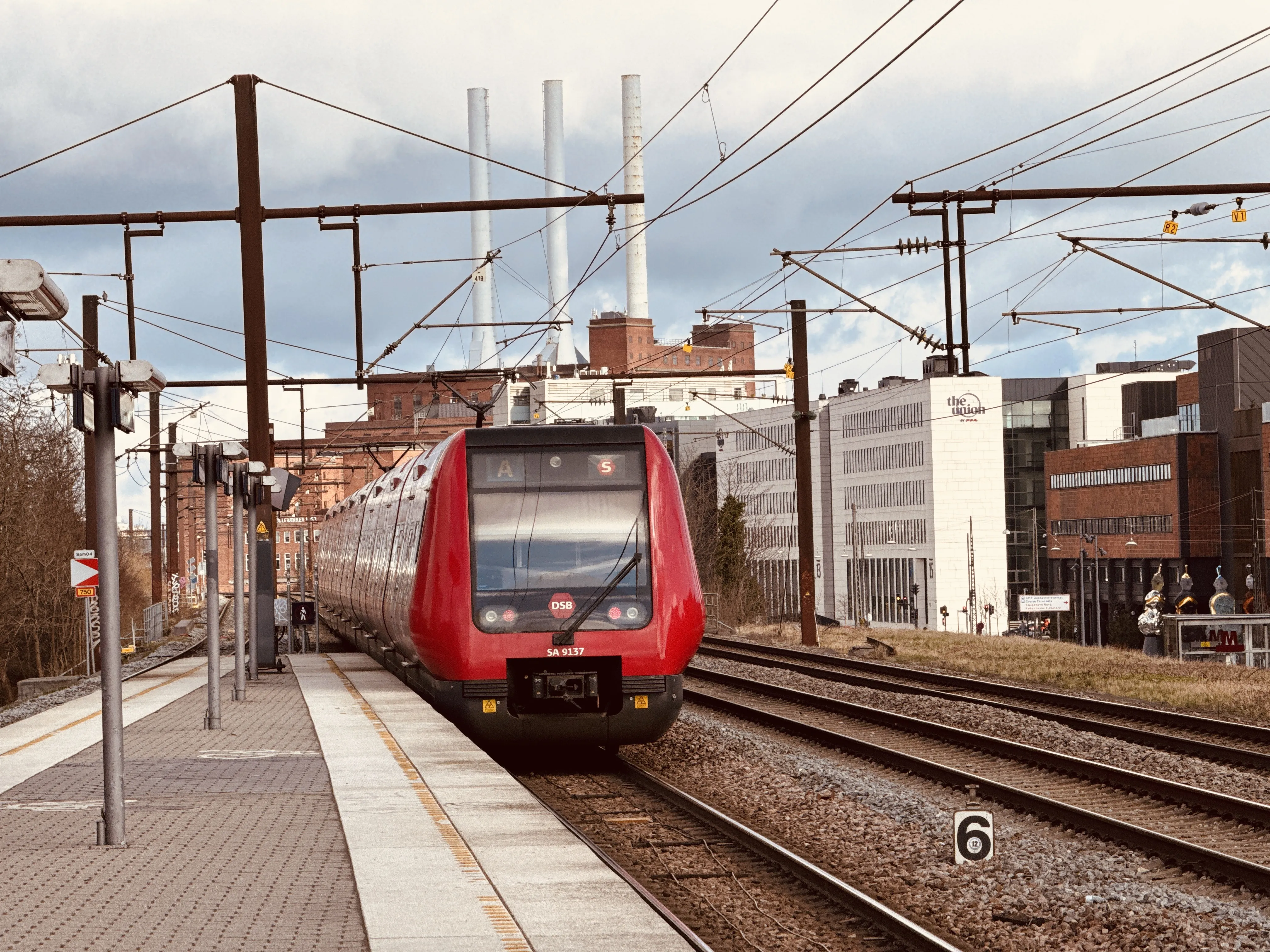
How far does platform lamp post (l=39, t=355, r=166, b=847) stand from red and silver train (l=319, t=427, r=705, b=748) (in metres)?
4.91

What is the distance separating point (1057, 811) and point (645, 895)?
5244 millimetres

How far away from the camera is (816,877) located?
9930 millimetres

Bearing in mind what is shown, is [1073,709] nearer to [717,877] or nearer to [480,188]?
[717,877]

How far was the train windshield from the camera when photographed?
1478cm

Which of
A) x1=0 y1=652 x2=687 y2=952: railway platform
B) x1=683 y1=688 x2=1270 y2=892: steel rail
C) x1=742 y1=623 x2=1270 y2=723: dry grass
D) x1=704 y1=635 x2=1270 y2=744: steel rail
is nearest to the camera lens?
x1=0 y1=652 x2=687 y2=952: railway platform

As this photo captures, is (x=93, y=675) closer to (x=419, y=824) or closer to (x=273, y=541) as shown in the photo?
(x=273, y=541)

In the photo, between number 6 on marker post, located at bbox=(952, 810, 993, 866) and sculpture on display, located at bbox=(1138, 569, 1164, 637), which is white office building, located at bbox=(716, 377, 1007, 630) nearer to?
sculpture on display, located at bbox=(1138, 569, 1164, 637)

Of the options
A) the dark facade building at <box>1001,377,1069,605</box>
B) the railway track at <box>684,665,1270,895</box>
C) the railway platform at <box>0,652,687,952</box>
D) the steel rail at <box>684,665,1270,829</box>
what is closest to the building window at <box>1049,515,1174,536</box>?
the dark facade building at <box>1001,377,1069,605</box>

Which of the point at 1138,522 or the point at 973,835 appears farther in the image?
the point at 1138,522

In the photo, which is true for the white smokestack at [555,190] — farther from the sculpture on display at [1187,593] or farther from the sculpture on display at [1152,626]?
the sculpture on display at [1152,626]

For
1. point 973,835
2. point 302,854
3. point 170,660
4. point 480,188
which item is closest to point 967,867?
point 973,835

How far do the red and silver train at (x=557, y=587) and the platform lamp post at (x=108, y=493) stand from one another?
16.1 ft

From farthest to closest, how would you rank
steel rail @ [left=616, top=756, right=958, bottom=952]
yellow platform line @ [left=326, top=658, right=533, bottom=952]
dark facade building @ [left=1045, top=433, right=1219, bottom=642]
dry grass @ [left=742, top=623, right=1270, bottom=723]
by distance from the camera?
dark facade building @ [left=1045, top=433, right=1219, bottom=642]
dry grass @ [left=742, top=623, right=1270, bottom=723]
steel rail @ [left=616, top=756, right=958, bottom=952]
yellow platform line @ [left=326, top=658, right=533, bottom=952]

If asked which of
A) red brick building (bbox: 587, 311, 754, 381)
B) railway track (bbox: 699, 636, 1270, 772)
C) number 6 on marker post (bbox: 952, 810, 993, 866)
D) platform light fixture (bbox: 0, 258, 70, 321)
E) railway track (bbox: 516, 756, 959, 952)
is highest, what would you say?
red brick building (bbox: 587, 311, 754, 381)
